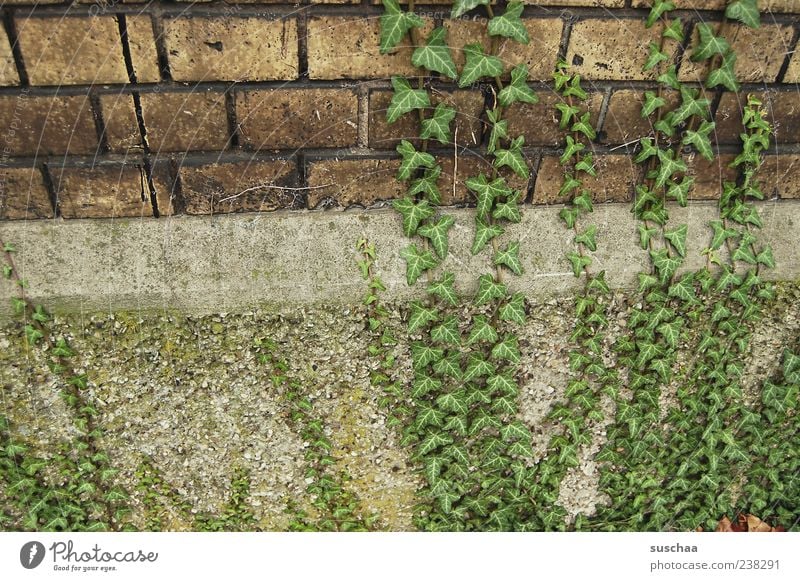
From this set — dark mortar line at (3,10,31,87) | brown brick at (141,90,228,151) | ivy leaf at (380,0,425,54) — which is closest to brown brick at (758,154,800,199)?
ivy leaf at (380,0,425,54)

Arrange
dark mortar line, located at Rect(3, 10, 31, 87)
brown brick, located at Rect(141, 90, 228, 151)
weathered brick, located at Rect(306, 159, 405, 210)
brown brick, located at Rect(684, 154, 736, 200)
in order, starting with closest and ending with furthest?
dark mortar line, located at Rect(3, 10, 31, 87), brown brick, located at Rect(141, 90, 228, 151), weathered brick, located at Rect(306, 159, 405, 210), brown brick, located at Rect(684, 154, 736, 200)

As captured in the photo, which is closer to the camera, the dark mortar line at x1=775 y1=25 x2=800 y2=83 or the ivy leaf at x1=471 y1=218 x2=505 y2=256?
the dark mortar line at x1=775 y1=25 x2=800 y2=83

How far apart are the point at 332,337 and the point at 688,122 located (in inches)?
40.2

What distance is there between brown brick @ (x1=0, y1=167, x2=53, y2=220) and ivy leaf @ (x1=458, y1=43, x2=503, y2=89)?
3.10ft

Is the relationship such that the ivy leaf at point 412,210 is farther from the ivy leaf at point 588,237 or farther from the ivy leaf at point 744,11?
the ivy leaf at point 744,11

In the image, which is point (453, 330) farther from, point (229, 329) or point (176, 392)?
point (176, 392)

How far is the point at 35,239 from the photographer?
135 centimetres

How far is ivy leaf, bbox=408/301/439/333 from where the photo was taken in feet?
4.92

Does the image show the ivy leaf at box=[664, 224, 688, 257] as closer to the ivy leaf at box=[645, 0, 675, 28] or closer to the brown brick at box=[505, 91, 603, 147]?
the brown brick at box=[505, 91, 603, 147]

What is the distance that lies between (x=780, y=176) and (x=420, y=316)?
981mm

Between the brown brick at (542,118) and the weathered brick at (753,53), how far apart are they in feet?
0.70

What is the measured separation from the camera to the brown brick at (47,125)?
1220mm

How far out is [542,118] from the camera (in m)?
1.39

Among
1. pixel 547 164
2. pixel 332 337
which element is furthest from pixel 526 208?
pixel 332 337
